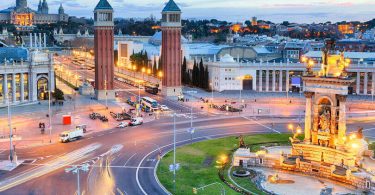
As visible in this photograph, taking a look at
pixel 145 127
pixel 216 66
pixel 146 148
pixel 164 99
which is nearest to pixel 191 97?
pixel 164 99

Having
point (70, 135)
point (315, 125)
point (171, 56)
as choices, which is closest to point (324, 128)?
point (315, 125)

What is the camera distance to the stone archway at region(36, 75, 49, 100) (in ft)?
436

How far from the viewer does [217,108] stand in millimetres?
121250

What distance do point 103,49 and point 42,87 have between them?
18212 millimetres

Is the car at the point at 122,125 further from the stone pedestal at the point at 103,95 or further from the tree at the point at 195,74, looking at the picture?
the tree at the point at 195,74

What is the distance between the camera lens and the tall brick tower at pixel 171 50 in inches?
5664

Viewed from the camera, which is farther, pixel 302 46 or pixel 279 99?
pixel 302 46

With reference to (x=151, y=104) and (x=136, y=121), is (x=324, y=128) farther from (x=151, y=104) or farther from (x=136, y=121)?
(x=151, y=104)

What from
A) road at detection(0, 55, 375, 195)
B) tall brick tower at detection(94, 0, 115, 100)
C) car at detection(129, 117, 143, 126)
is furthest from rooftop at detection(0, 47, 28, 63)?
road at detection(0, 55, 375, 195)

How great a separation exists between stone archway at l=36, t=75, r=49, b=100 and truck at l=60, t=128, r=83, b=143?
5001 cm

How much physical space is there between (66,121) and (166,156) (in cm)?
3318

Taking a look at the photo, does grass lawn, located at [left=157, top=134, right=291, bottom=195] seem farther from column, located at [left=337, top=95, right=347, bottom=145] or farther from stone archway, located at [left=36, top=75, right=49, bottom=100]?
stone archway, located at [left=36, top=75, right=49, bottom=100]

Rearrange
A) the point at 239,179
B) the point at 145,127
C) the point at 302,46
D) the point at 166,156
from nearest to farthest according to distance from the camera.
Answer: the point at 239,179
the point at 166,156
the point at 145,127
the point at 302,46

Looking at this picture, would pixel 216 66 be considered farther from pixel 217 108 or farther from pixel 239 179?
pixel 239 179
